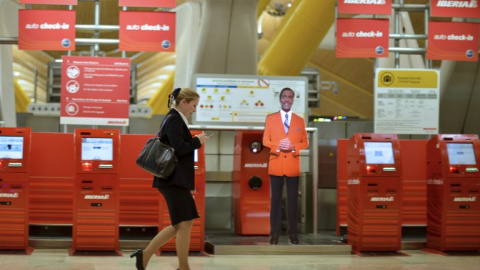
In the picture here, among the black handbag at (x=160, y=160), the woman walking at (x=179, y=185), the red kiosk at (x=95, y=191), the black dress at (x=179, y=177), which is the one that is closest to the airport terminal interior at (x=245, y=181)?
the red kiosk at (x=95, y=191)

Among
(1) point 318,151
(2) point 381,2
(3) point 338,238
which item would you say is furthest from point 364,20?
(3) point 338,238

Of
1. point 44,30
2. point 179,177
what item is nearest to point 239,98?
point 44,30

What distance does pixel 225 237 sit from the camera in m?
9.27

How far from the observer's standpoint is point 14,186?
7.96m

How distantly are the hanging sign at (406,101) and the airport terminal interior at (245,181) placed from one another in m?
0.03

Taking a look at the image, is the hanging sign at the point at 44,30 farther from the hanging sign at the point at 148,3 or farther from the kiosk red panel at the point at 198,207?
the kiosk red panel at the point at 198,207

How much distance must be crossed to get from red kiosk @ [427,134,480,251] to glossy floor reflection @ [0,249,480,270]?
0.33 m

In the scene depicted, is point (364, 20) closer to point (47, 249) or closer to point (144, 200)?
point (144, 200)

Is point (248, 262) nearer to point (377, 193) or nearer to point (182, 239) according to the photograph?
point (377, 193)

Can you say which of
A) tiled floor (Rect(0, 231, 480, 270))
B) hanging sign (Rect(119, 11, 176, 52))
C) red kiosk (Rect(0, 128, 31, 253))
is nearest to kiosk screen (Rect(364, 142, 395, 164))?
tiled floor (Rect(0, 231, 480, 270))

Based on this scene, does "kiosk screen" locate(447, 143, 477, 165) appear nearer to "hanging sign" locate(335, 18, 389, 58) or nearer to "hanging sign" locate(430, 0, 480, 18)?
"hanging sign" locate(335, 18, 389, 58)

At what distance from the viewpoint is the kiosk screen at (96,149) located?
8.05 metres

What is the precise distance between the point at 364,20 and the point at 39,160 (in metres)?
4.73

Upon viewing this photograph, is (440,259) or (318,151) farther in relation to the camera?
(318,151)
